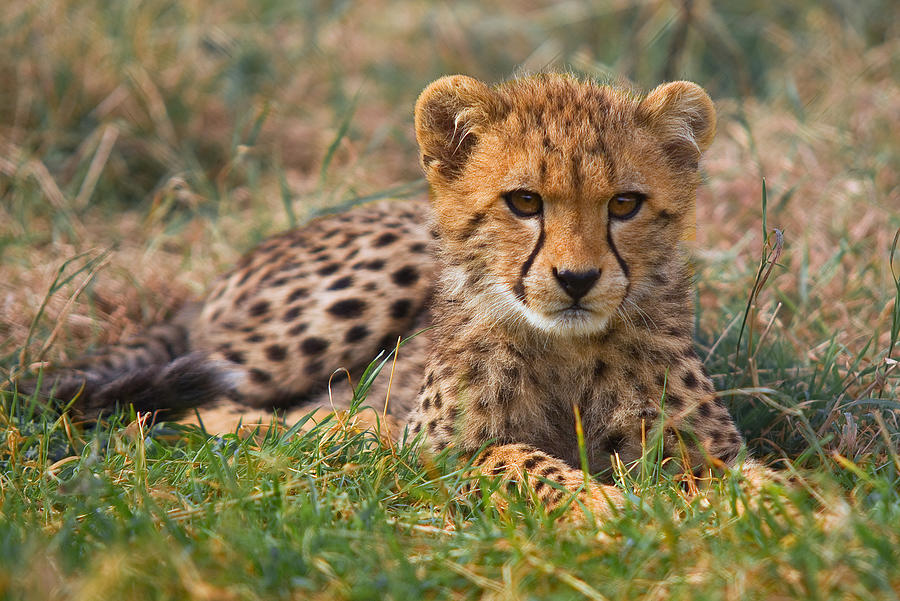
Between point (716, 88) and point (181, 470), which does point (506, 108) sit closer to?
point (181, 470)

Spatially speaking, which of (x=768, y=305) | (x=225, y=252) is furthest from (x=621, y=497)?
(x=225, y=252)

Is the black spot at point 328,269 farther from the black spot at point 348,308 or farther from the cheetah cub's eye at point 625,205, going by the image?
the cheetah cub's eye at point 625,205

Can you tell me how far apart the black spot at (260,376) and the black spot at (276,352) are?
0.17ft

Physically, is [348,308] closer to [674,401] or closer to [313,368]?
[313,368]

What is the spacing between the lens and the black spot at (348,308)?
3.23 metres

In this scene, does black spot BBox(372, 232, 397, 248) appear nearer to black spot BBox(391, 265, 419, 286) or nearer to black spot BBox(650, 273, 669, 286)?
black spot BBox(391, 265, 419, 286)

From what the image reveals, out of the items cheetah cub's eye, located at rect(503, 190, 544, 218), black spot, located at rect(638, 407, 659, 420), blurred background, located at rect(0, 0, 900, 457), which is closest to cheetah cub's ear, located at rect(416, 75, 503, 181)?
cheetah cub's eye, located at rect(503, 190, 544, 218)

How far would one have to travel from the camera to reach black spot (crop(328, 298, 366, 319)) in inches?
127

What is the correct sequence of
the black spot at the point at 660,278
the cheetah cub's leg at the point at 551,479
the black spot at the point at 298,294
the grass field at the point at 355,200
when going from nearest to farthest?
the grass field at the point at 355,200 → the cheetah cub's leg at the point at 551,479 → the black spot at the point at 660,278 → the black spot at the point at 298,294

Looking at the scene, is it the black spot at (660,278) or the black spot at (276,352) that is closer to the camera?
the black spot at (660,278)

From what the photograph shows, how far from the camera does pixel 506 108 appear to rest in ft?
8.21

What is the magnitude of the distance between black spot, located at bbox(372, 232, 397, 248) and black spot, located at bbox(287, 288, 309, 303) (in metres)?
0.28

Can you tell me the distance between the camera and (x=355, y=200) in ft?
12.3

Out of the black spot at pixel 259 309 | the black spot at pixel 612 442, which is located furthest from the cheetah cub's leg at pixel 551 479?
the black spot at pixel 259 309
